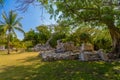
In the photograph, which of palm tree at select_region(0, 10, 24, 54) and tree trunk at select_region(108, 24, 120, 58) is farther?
palm tree at select_region(0, 10, 24, 54)

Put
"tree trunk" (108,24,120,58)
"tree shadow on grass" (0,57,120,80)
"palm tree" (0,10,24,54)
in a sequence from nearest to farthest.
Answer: "tree shadow on grass" (0,57,120,80) → "tree trunk" (108,24,120,58) → "palm tree" (0,10,24,54)

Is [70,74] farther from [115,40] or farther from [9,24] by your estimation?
[9,24]

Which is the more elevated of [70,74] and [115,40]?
[115,40]

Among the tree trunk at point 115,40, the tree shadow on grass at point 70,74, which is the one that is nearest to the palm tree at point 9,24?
the tree trunk at point 115,40

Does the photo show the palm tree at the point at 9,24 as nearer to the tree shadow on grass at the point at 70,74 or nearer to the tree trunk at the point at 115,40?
the tree trunk at the point at 115,40

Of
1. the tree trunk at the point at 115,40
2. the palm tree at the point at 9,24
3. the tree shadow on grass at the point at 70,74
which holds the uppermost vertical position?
the palm tree at the point at 9,24

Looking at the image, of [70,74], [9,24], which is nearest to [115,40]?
[70,74]

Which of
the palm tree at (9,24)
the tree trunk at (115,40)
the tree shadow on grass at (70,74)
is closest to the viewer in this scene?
the tree shadow on grass at (70,74)

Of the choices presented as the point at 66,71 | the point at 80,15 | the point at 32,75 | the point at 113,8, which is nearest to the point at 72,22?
the point at 80,15

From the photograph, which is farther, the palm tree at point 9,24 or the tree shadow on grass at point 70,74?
the palm tree at point 9,24

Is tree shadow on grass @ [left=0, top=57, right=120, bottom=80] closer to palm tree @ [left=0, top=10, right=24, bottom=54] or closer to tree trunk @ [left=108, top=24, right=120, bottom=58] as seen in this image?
tree trunk @ [left=108, top=24, right=120, bottom=58]

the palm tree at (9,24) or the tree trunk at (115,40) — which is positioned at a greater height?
the palm tree at (9,24)

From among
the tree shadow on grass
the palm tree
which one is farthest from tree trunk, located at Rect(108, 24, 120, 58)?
the palm tree

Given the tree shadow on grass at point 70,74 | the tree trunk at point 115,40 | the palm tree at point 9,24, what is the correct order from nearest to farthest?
the tree shadow on grass at point 70,74 → the tree trunk at point 115,40 → the palm tree at point 9,24
